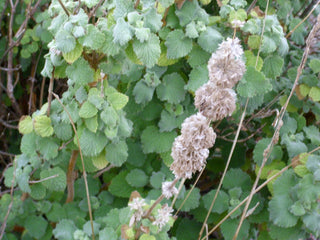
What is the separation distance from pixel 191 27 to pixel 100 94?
322mm

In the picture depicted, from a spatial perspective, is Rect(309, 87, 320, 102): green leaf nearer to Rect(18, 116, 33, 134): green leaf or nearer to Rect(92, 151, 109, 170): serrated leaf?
Rect(92, 151, 109, 170): serrated leaf

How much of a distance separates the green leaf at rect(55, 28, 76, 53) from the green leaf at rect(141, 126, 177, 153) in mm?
444

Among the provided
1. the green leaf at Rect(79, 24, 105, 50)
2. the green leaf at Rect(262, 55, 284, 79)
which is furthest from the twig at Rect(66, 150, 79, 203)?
the green leaf at Rect(262, 55, 284, 79)

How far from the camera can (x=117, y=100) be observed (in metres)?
1.08

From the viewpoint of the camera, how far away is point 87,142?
1094 millimetres

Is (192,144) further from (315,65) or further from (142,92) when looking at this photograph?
(315,65)

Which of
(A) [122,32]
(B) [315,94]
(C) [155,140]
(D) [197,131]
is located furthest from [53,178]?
(B) [315,94]

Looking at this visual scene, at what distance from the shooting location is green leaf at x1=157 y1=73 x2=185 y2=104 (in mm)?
1220

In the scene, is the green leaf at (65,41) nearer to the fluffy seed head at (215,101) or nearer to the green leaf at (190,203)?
the fluffy seed head at (215,101)

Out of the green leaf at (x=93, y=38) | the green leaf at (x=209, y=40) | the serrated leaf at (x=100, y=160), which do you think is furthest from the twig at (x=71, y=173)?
the green leaf at (x=209, y=40)

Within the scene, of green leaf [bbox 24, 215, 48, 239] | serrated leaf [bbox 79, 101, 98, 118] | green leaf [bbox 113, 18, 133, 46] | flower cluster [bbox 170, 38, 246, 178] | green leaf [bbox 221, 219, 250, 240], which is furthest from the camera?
green leaf [bbox 24, 215, 48, 239]

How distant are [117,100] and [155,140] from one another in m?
0.27

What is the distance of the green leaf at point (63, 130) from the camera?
1.15 metres

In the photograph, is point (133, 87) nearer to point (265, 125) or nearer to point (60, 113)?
point (60, 113)
